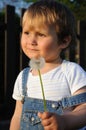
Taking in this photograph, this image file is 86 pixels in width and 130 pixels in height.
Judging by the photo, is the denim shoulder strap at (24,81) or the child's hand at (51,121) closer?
the child's hand at (51,121)

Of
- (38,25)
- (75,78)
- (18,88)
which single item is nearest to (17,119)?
(18,88)

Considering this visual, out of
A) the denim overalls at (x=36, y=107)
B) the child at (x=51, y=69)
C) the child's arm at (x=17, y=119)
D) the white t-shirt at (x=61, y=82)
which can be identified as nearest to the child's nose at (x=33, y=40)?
the child at (x=51, y=69)

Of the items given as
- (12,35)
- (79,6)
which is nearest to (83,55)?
(12,35)

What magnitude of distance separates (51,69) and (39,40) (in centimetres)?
21

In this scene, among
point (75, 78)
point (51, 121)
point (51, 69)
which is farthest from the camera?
point (51, 69)

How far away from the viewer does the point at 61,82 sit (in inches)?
86.0

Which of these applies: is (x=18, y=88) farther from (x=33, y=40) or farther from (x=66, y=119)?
(x=66, y=119)

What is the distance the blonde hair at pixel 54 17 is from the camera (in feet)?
7.19

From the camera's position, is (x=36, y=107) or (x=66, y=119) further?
(x=36, y=107)

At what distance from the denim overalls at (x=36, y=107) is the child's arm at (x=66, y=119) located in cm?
4

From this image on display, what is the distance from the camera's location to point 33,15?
87.4 inches

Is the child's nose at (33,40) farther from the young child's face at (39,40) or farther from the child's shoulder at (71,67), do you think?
the child's shoulder at (71,67)

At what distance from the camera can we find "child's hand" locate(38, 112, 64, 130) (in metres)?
1.64

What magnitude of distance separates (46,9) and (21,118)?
625 mm
